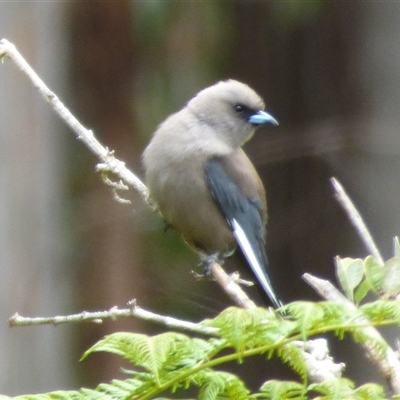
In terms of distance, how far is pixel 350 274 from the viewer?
1807 mm

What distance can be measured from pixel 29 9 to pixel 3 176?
1067 millimetres

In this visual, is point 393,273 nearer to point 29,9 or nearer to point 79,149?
point 29,9

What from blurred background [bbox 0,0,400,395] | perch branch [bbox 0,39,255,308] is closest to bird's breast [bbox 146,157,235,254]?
perch branch [bbox 0,39,255,308]

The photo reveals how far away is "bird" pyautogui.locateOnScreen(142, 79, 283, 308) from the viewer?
4.39 m

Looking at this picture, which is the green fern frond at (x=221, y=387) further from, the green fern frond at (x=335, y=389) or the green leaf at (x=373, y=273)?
the green leaf at (x=373, y=273)

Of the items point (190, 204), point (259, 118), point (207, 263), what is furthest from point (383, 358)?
point (259, 118)

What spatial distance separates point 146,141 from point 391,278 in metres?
5.20

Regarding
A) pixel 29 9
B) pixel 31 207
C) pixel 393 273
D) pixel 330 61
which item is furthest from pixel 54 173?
pixel 393 273

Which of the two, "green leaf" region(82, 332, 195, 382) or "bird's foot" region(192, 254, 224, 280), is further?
"bird's foot" region(192, 254, 224, 280)

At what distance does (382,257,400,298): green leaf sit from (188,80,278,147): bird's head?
307 cm

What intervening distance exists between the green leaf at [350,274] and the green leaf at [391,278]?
0.05 metres

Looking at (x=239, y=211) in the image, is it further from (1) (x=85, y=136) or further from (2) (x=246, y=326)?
→ (2) (x=246, y=326)

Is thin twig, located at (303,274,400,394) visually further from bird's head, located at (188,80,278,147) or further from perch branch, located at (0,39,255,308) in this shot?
bird's head, located at (188,80,278,147)

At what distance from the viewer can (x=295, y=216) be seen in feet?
24.6
